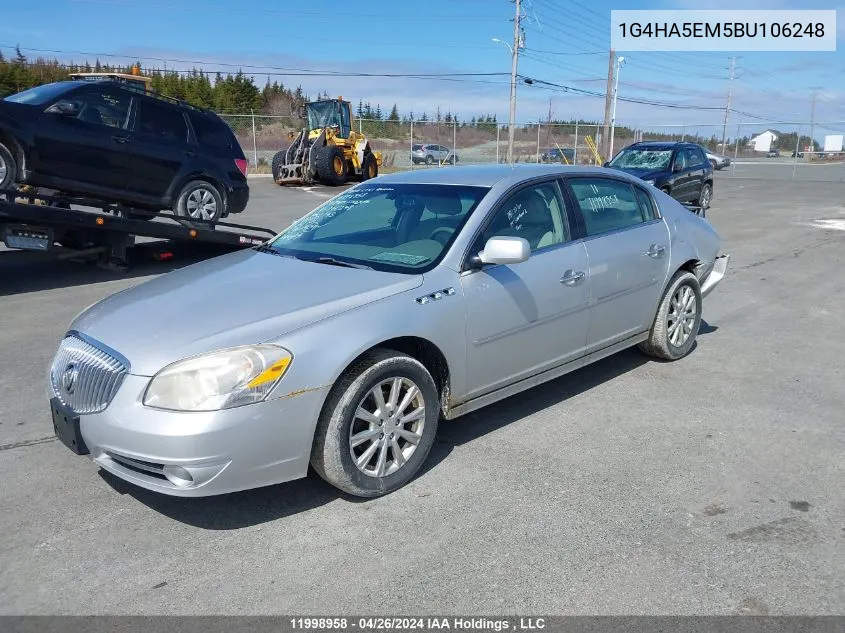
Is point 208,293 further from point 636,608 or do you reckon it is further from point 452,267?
point 636,608

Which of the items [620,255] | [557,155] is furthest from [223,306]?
[557,155]

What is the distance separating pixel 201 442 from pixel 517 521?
1479mm

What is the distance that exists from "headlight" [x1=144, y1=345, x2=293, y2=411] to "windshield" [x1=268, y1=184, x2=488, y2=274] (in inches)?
41.1

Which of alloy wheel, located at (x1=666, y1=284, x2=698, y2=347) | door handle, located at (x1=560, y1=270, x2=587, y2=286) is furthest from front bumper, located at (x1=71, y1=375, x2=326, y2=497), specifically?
alloy wheel, located at (x1=666, y1=284, x2=698, y2=347)

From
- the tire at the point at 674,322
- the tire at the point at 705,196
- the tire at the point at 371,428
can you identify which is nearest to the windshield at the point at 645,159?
the tire at the point at 705,196

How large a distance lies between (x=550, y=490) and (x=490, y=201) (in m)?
1.69

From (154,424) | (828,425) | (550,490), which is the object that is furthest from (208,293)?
(828,425)

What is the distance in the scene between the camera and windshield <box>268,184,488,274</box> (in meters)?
4.11

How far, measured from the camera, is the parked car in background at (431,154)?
39844 millimetres

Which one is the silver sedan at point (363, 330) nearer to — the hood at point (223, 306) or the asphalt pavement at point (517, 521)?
the hood at point (223, 306)

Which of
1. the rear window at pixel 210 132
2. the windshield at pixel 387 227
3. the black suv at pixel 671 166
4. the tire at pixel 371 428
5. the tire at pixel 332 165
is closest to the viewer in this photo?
the tire at pixel 371 428

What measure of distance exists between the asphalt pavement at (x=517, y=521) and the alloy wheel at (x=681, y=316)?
1.28 feet

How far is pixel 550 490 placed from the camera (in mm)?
3701

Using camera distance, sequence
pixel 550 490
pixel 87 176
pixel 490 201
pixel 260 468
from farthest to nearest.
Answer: pixel 87 176, pixel 490 201, pixel 550 490, pixel 260 468
